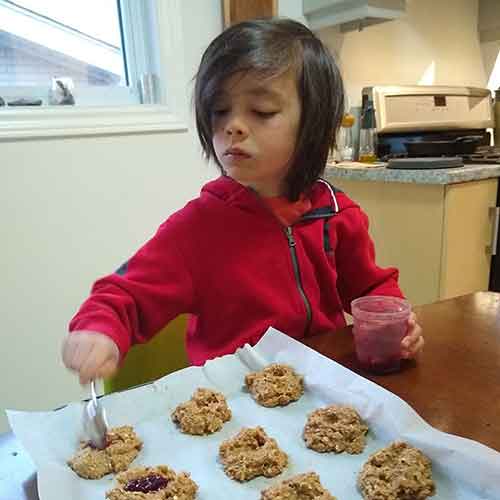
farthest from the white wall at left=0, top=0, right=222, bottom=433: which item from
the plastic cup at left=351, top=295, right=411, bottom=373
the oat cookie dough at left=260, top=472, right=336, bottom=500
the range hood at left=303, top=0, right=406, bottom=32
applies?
the oat cookie dough at left=260, top=472, right=336, bottom=500

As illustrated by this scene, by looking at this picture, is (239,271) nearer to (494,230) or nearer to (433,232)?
(433,232)

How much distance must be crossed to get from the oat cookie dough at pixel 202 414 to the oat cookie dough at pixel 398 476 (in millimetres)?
188

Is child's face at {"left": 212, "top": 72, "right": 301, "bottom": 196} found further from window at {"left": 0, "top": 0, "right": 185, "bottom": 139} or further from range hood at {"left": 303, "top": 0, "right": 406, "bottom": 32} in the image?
range hood at {"left": 303, "top": 0, "right": 406, "bottom": 32}

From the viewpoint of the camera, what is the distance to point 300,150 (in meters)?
0.93

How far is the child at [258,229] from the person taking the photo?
2.72 ft

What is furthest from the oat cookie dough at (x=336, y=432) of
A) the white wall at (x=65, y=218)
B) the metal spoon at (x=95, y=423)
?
the white wall at (x=65, y=218)

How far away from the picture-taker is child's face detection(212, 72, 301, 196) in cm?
82

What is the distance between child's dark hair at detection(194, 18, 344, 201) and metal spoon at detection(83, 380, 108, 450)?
0.49 m

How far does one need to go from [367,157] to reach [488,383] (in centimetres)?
168

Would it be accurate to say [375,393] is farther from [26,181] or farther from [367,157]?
[367,157]

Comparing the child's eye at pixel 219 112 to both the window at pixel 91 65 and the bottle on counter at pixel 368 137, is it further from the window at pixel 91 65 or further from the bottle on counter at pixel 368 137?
the bottle on counter at pixel 368 137

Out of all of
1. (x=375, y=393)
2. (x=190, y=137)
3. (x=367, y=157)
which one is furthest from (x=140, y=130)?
(x=375, y=393)

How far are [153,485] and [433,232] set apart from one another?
155 cm

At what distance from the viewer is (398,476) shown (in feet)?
1.75
